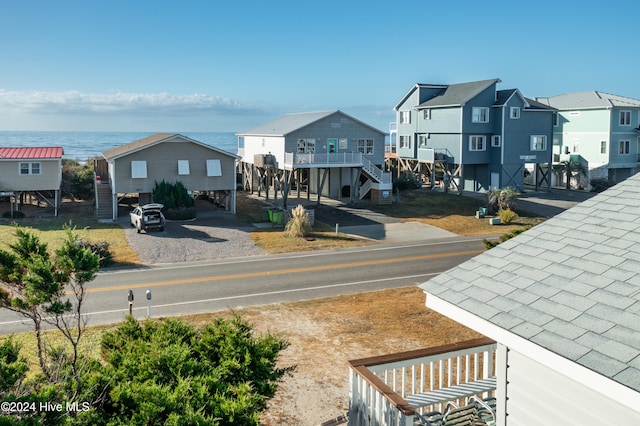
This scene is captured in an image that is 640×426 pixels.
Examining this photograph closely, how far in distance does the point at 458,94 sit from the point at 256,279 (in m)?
Answer: 34.1

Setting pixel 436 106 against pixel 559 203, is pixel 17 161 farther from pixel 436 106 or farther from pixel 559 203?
pixel 559 203

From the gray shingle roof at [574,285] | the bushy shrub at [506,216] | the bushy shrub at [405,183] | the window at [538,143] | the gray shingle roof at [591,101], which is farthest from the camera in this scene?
the gray shingle roof at [591,101]

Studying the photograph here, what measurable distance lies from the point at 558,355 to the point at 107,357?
26.3 ft

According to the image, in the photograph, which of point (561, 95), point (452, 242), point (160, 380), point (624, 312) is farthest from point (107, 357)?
point (561, 95)

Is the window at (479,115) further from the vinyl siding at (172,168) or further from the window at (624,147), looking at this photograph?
the vinyl siding at (172,168)

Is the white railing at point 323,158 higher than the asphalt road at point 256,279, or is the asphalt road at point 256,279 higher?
the white railing at point 323,158

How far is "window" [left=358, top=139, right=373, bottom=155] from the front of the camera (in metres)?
47.6

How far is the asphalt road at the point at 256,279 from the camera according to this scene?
20.8 meters

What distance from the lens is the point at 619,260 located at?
7.22 metres

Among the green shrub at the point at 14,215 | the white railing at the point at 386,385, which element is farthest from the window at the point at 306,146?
the white railing at the point at 386,385

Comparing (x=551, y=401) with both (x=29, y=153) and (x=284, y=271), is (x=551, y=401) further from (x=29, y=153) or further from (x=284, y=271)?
(x=29, y=153)

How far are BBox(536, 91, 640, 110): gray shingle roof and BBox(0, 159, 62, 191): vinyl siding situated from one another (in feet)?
157

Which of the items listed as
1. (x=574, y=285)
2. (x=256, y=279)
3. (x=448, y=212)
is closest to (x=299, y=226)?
(x=256, y=279)

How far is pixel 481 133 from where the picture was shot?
169ft
